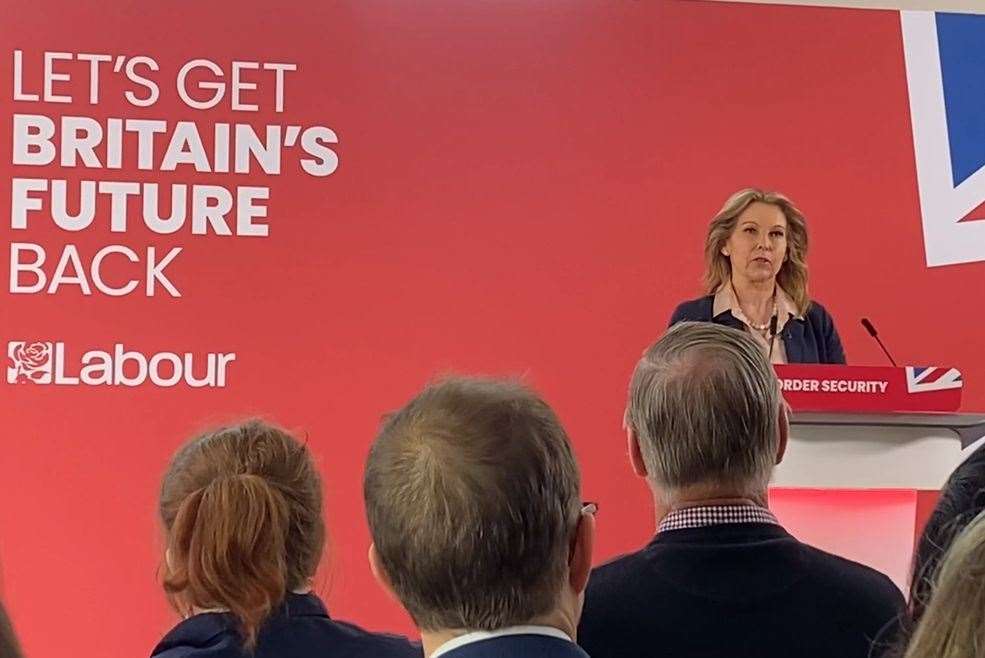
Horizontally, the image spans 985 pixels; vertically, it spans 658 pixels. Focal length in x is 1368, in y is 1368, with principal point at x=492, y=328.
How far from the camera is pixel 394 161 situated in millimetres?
5074

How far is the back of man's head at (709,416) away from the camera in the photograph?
5.85 ft

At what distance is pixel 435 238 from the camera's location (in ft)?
16.7

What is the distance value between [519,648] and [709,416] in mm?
Result: 707

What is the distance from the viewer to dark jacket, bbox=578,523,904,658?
5.52ft

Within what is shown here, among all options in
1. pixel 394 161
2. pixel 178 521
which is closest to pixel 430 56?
pixel 394 161

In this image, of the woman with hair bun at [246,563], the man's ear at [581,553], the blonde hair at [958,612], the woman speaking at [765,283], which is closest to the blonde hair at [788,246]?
the woman speaking at [765,283]

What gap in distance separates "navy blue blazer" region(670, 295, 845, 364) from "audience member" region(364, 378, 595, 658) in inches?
123

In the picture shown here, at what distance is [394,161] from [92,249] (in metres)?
1.13

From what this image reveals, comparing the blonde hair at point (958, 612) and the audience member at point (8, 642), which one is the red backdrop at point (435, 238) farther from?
the blonde hair at point (958, 612)

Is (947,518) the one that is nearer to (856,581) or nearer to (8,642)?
(856,581)

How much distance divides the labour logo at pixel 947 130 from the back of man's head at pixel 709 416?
12.1 feet

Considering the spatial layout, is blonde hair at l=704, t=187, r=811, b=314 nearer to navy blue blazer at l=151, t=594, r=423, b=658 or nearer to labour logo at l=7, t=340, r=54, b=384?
labour logo at l=7, t=340, r=54, b=384

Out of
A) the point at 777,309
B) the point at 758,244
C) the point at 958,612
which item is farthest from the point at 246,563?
the point at 758,244

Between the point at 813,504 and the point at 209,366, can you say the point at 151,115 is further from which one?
the point at 813,504
